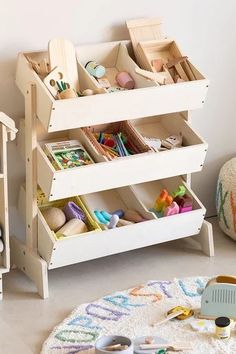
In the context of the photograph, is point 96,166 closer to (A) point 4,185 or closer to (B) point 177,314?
(A) point 4,185

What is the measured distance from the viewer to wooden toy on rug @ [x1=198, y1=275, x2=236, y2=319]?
2758 mm

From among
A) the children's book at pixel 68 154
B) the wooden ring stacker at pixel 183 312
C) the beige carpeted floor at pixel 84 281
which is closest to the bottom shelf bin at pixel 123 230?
the beige carpeted floor at pixel 84 281

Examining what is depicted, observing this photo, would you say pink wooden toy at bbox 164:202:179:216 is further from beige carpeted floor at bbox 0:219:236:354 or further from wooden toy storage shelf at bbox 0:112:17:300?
wooden toy storage shelf at bbox 0:112:17:300

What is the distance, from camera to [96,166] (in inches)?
114

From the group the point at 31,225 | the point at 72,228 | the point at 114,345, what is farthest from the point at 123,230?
the point at 114,345

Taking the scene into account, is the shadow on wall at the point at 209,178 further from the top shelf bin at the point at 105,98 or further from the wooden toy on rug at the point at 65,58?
the wooden toy on rug at the point at 65,58

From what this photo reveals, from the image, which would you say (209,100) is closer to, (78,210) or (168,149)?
(168,149)

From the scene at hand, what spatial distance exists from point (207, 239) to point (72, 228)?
57 centimetres

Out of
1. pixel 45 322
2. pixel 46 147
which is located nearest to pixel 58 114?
pixel 46 147

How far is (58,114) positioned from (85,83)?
27cm

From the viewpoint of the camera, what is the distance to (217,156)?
3.57m

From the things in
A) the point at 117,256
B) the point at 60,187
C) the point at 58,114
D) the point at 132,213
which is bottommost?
the point at 117,256

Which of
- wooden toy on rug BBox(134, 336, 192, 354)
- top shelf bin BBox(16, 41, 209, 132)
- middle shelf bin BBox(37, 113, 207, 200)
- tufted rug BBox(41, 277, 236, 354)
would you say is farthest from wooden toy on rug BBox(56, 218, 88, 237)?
wooden toy on rug BBox(134, 336, 192, 354)

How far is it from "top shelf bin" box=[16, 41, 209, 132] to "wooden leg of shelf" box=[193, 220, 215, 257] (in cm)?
49
